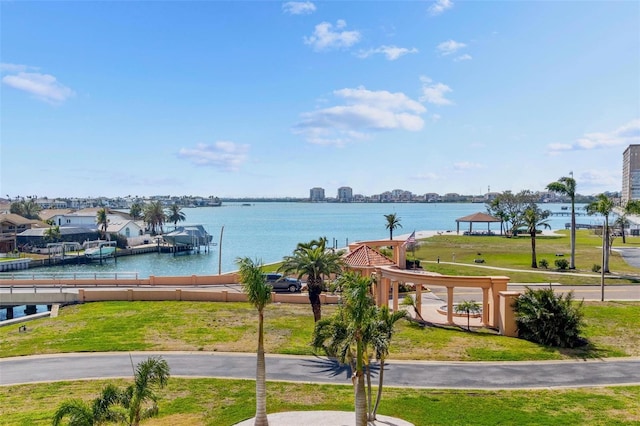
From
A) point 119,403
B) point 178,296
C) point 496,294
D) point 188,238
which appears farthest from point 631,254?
point 188,238

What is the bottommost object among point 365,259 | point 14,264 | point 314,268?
point 14,264

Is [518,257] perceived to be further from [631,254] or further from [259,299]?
[259,299]

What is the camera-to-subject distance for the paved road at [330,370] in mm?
23203

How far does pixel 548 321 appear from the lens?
29188mm

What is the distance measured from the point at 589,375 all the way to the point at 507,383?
4.93 metres

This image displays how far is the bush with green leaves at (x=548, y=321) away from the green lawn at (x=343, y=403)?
6.73 m

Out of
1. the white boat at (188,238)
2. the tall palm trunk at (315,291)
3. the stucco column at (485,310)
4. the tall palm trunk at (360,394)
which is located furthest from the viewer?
the white boat at (188,238)

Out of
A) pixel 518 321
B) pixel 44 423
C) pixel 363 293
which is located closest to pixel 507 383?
pixel 518 321

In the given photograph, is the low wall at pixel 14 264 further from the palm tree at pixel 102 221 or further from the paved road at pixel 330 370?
the paved road at pixel 330 370

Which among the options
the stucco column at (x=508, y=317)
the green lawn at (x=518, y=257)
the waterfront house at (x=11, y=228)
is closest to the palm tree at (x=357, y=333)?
the stucco column at (x=508, y=317)

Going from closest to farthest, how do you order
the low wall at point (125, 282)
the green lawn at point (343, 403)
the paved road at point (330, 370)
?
the green lawn at point (343, 403) < the paved road at point (330, 370) < the low wall at point (125, 282)

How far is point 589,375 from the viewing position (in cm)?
2406

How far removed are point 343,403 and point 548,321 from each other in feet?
53.3

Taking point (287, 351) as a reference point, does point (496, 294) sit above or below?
above
